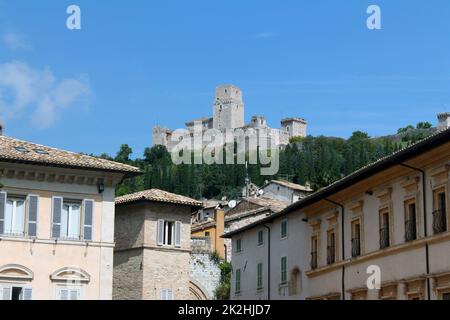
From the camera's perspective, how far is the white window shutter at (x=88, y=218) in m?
33.2

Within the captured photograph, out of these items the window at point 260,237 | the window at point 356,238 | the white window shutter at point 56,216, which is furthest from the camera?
the window at point 260,237

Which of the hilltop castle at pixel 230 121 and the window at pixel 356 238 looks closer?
the window at pixel 356 238

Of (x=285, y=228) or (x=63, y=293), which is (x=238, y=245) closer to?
(x=285, y=228)

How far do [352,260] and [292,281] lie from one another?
7.60 m

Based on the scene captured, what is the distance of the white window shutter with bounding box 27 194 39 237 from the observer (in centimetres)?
3200

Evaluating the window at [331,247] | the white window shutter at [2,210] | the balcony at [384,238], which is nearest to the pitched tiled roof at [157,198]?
the window at [331,247]

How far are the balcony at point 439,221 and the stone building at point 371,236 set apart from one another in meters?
0.03

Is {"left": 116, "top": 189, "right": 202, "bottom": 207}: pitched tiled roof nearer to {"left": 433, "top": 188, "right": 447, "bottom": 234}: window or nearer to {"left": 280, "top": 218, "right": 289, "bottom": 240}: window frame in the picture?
{"left": 280, "top": 218, "right": 289, "bottom": 240}: window frame

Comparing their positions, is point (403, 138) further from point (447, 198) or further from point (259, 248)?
point (447, 198)

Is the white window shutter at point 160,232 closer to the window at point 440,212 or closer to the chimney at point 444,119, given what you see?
the window at point 440,212

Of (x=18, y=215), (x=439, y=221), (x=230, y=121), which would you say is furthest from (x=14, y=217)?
(x=230, y=121)

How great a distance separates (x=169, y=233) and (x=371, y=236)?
41.6 feet

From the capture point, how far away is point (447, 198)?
82.3 ft
